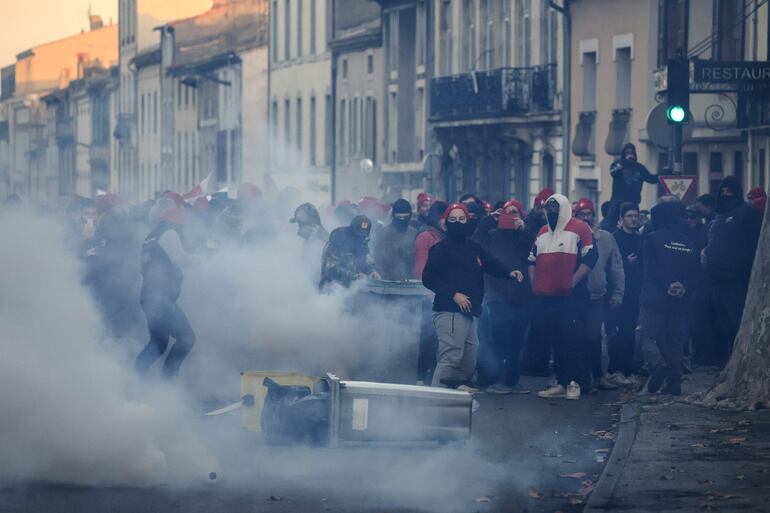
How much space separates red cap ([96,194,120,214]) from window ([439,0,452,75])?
23.7 m

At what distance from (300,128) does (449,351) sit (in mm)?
44203

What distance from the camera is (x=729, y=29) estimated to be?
29688 millimetres

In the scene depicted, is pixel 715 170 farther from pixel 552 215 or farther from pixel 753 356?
pixel 753 356

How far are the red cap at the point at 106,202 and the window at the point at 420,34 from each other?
26.1m

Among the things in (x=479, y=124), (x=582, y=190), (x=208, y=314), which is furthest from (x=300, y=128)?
(x=208, y=314)

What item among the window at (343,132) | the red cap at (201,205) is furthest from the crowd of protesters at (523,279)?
the window at (343,132)

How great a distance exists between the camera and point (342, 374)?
1522 centimetres

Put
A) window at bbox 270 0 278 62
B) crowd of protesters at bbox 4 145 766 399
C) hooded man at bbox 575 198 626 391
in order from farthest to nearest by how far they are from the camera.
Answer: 1. window at bbox 270 0 278 62
2. hooded man at bbox 575 198 626 391
3. crowd of protesters at bbox 4 145 766 399

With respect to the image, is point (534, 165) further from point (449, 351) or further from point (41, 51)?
point (41, 51)

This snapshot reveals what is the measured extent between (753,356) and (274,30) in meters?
48.8

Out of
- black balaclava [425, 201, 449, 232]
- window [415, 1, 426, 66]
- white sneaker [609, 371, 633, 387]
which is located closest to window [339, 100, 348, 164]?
window [415, 1, 426, 66]

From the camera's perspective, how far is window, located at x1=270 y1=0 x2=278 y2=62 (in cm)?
6153

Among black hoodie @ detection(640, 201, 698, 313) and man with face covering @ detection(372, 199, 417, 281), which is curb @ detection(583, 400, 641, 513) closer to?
black hoodie @ detection(640, 201, 698, 313)

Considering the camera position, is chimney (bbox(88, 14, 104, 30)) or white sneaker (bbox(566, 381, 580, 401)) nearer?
white sneaker (bbox(566, 381, 580, 401))
